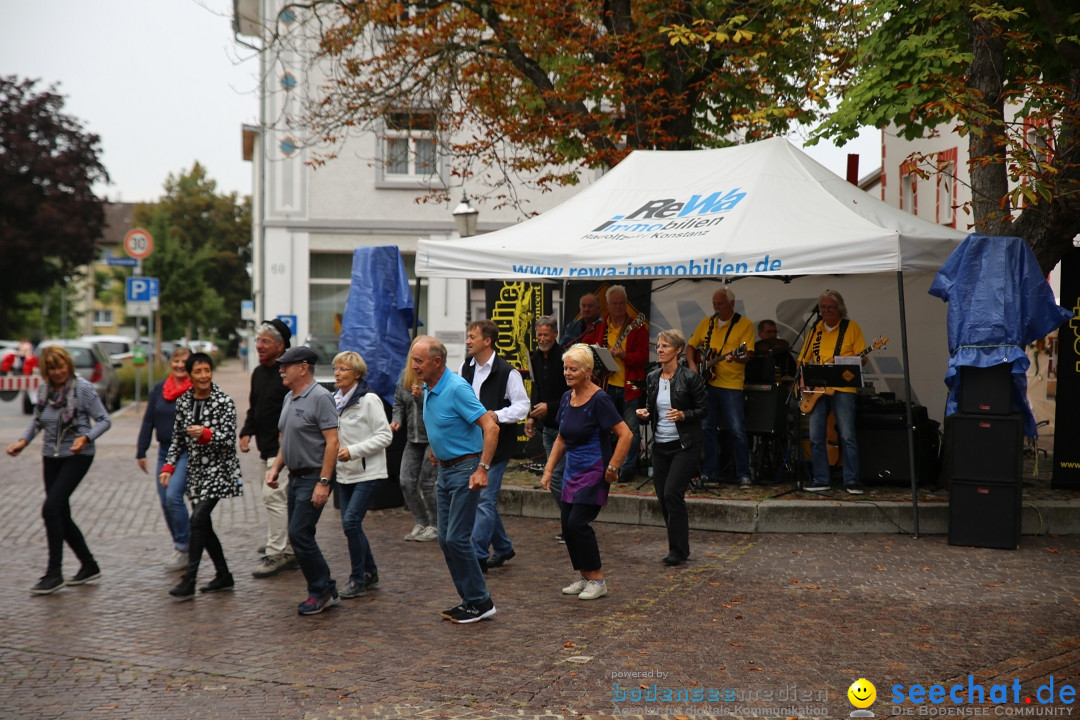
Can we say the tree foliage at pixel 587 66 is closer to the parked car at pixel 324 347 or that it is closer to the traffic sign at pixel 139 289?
the parked car at pixel 324 347

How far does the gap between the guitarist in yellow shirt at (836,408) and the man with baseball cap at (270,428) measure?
5021 mm

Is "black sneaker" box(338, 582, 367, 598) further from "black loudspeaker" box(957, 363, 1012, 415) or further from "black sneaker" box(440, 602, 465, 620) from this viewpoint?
"black loudspeaker" box(957, 363, 1012, 415)

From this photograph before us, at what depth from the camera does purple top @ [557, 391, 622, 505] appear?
277 inches

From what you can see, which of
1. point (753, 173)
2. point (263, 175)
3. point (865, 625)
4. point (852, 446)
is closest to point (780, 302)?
point (753, 173)

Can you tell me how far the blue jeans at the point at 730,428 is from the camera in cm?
1067

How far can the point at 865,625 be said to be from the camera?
644 cm

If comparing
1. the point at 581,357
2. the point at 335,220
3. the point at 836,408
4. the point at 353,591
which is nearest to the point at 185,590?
the point at 353,591

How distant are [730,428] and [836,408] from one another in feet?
3.55

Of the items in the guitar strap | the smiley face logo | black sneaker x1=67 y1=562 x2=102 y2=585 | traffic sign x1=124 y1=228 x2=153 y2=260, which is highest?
traffic sign x1=124 y1=228 x2=153 y2=260

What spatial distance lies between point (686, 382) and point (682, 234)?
2544 mm

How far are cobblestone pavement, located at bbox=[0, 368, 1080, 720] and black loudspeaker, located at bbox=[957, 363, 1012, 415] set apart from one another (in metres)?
1.18

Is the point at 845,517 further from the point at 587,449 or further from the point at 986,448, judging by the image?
the point at 587,449

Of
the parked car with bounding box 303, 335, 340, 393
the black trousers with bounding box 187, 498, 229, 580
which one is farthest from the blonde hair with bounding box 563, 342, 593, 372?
the parked car with bounding box 303, 335, 340, 393

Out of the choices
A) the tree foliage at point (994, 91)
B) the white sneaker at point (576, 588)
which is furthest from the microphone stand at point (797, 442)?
the white sneaker at point (576, 588)
